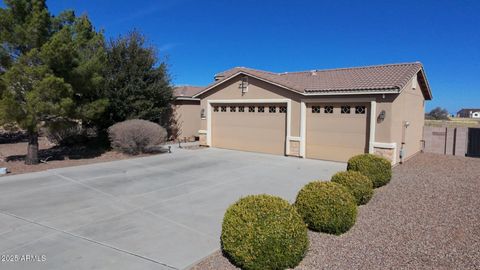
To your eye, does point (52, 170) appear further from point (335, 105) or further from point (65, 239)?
point (335, 105)

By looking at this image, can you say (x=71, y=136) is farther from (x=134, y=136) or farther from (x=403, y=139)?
(x=403, y=139)

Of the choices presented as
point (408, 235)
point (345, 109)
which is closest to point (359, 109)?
point (345, 109)

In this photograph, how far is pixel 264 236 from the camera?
3.78 m

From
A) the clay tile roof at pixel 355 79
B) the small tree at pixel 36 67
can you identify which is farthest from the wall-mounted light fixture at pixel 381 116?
the small tree at pixel 36 67

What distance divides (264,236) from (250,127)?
38.7 ft

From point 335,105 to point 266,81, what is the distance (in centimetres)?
346

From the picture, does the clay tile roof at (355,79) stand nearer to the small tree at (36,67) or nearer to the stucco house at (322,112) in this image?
the stucco house at (322,112)

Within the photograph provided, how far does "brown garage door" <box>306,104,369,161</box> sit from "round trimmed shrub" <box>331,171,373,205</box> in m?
5.71

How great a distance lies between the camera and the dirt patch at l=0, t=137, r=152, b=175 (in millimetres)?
10875

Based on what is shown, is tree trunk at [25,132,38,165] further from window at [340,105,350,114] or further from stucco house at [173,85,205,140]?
window at [340,105,350,114]

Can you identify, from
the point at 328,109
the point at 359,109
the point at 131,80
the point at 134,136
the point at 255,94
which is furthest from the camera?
the point at 131,80

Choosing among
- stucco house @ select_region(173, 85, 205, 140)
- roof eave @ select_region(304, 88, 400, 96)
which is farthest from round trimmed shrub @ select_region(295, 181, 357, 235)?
stucco house @ select_region(173, 85, 205, 140)

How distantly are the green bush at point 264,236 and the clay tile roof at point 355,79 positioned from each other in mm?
8858

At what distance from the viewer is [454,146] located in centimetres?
1505
